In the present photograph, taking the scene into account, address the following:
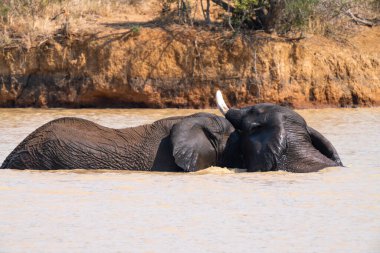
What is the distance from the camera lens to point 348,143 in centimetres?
1456

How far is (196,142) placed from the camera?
442 inches

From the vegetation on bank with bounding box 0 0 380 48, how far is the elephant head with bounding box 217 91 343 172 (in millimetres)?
9832

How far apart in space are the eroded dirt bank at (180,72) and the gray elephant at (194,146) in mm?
9211

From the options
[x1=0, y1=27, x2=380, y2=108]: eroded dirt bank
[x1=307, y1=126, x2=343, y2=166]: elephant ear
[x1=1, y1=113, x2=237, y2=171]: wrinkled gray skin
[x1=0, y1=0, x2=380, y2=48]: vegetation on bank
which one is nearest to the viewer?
[x1=1, y1=113, x2=237, y2=171]: wrinkled gray skin

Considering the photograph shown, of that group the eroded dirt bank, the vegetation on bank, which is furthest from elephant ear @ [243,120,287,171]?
the vegetation on bank

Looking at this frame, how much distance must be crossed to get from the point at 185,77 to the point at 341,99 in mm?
3258

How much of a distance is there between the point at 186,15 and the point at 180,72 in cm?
163

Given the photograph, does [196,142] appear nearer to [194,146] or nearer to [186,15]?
[194,146]

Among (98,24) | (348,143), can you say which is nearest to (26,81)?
(98,24)

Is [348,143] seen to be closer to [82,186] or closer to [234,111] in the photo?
[234,111]

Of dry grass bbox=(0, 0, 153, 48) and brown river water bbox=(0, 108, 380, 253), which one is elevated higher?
dry grass bbox=(0, 0, 153, 48)

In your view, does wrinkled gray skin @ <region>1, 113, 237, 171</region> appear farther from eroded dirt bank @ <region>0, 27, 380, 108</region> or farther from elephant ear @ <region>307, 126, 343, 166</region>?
eroded dirt bank @ <region>0, 27, 380, 108</region>

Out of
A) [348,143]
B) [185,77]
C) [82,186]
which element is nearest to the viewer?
[82,186]

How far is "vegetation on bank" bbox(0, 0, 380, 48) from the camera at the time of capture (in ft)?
70.5
